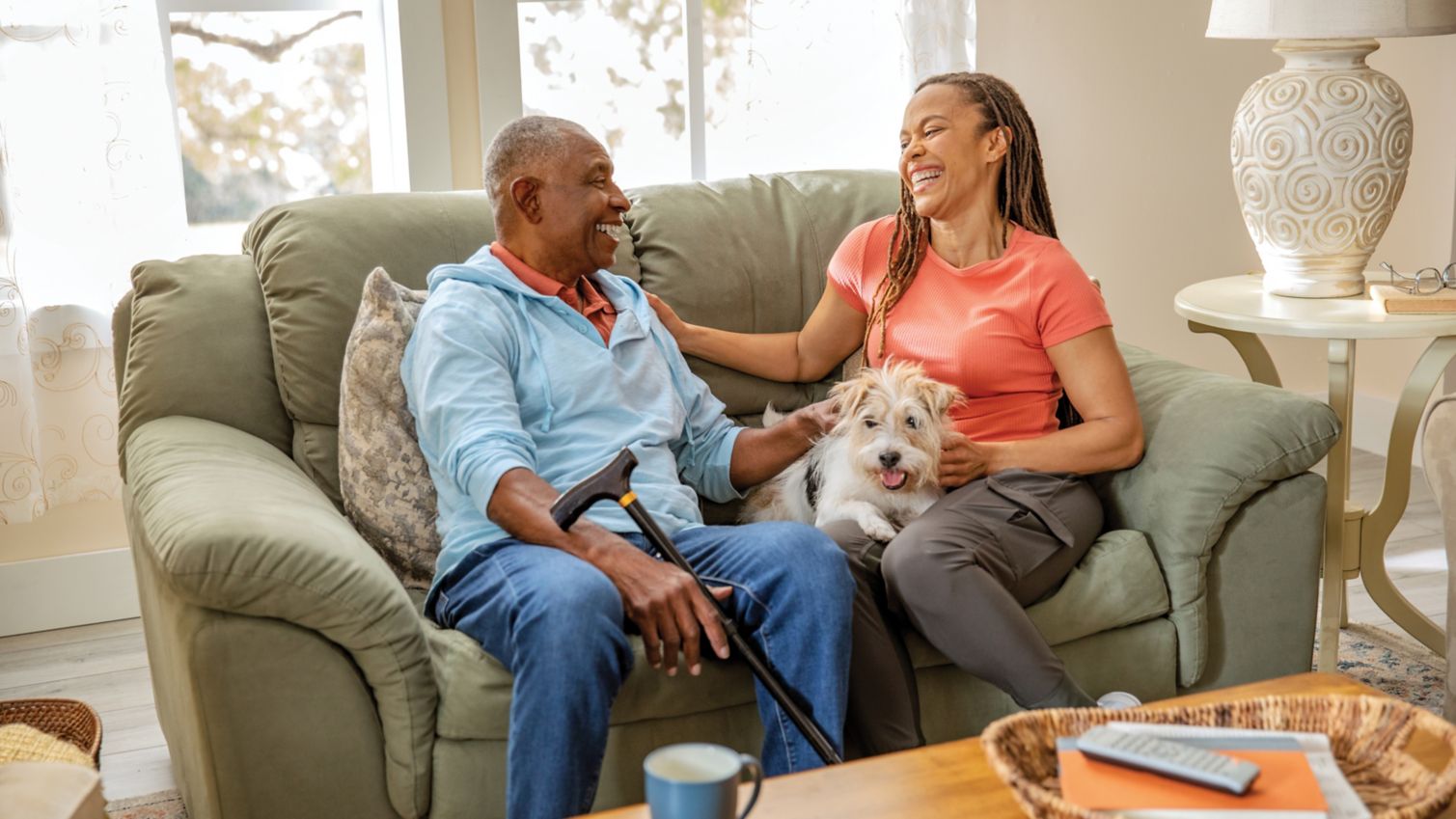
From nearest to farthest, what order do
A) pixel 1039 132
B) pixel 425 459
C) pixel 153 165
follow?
pixel 425 459
pixel 153 165
pixel 1039 132

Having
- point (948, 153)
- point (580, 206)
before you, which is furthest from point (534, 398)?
point (948, 153)

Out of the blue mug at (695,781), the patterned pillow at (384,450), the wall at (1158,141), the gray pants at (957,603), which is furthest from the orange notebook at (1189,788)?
the wall at (1158,141)

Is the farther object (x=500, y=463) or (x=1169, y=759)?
(x=500, y=463)

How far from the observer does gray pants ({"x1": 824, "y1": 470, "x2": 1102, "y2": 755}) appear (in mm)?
1875

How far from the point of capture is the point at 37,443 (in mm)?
2740

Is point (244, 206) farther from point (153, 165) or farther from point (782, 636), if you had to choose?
point (782, 636)

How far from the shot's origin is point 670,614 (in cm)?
176

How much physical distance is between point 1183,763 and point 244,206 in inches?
98.2

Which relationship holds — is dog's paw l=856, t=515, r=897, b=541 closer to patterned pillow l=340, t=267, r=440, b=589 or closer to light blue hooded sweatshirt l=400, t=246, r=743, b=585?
light blue hooded sweatshirt l=400, t=246, r=743, b=585

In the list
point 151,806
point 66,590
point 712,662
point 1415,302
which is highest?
point 1415,302

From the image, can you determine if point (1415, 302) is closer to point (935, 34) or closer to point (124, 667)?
point (935, 34)

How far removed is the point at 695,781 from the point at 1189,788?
431mm

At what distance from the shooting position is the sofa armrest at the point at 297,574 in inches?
64.1

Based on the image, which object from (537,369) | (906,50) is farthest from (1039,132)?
(537,369)
